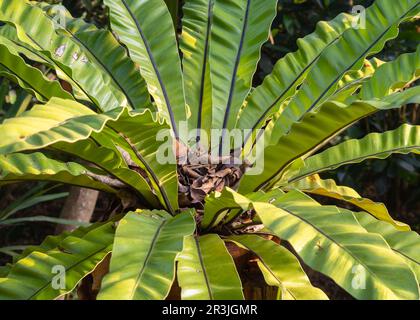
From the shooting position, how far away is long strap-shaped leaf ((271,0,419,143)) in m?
1.59

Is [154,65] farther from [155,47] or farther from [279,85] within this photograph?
[279,85]

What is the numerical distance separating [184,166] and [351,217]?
52 centimetres

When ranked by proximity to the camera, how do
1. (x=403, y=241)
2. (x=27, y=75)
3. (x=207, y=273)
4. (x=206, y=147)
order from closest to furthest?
1. (x=207, y=273)
2. (x=403, y=241)
3. (x=27, y=75)
4. (x=206, y=147)

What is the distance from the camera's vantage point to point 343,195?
1.51 meters

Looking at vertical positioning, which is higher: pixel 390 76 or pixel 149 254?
pixel 390 76

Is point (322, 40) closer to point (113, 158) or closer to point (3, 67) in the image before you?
point (113, 158)

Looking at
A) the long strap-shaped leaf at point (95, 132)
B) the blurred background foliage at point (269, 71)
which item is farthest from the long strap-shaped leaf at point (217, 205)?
the blurred background foliage at point (269, 71)

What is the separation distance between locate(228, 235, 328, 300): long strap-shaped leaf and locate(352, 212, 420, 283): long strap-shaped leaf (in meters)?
0.20

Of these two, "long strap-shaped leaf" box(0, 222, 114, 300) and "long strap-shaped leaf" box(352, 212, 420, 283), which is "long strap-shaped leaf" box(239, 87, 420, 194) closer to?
"long strap-shaped leaf" box(352, 212, 420, 283)

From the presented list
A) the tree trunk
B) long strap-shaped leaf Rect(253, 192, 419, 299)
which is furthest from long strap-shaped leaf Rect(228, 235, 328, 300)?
the tree trunk

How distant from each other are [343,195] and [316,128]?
33cm

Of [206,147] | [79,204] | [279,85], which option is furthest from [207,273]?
[79,204]
